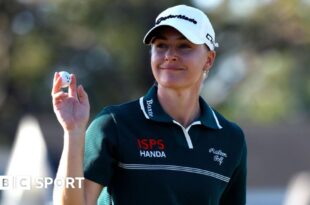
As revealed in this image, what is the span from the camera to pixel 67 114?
419cm

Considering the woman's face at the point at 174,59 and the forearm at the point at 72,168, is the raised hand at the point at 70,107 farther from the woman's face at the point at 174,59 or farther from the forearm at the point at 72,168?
the woman's face at the point at 174,59

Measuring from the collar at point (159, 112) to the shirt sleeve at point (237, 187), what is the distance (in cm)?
23

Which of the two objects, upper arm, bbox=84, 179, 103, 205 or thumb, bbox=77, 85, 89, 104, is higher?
thumb, bbox=77, 85, 89, 104

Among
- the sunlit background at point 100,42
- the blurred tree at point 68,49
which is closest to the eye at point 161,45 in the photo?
the sunlit background at point 100,42

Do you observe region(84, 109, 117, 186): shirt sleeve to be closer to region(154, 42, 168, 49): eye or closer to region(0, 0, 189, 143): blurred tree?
region(154, 42, 168, 49): eye

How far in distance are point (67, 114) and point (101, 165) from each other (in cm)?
29

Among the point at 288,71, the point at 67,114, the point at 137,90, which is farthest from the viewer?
the point at 288,71

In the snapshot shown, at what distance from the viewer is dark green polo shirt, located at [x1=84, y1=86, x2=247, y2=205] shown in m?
4.38

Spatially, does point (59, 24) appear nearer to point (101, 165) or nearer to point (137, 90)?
point (137, 90)

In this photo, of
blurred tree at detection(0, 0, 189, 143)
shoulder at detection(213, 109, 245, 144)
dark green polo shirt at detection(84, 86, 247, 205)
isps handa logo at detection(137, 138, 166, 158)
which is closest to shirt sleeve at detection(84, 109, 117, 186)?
dark green polo shirt at detection(84, 86, 247, 205)

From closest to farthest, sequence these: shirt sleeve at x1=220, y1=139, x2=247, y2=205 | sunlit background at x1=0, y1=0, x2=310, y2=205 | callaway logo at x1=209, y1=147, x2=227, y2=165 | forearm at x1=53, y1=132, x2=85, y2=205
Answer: forearm at x1=53, y1=132, x2=85, y2=205, callaway logo at x1=209, y1=147, x2=227, y2=165, shirt sleeve at x1=220, y1=139, x2=247, y2=205, sunlit background at x1=0, y1=0, x2=310, y2=205

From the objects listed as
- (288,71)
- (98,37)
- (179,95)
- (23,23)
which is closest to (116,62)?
(98,37)

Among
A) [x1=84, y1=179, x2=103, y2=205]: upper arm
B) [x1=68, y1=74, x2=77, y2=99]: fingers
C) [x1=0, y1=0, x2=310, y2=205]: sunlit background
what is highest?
[x1=0, y1=0, x2=310, y2=205]: sunlit background

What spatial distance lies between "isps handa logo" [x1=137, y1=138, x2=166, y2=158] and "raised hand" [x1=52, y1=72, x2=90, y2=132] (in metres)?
0.34
